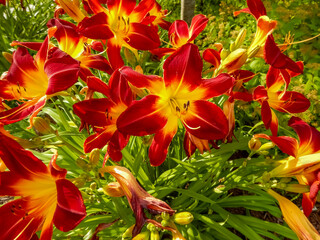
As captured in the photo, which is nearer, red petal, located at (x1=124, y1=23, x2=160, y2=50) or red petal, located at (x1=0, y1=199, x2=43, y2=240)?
red petal, located at (x1=0, y1=199, x2=43, y2=240)

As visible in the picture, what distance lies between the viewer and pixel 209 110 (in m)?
0.89

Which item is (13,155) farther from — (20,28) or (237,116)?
(20,28)

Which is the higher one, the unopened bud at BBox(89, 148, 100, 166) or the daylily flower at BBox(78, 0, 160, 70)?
the daylily flower at BBox(78, 0, 160, 70)

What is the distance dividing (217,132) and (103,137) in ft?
1.30

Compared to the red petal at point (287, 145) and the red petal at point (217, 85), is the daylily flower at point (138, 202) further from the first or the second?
the red petal at point (287, 145)

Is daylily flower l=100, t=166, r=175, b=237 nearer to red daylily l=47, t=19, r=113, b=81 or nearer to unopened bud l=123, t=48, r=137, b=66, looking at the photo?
red daylily l=47, t=19, r=113, b=81

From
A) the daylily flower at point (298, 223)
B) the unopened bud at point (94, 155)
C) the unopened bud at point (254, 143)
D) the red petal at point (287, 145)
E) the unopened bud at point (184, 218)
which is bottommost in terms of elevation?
the daylily flower at point (298, 223)

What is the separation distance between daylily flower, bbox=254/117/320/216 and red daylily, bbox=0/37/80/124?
761 mm

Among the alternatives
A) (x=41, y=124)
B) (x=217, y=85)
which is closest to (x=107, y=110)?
(x=41, y=124)

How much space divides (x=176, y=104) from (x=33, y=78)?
54 cm

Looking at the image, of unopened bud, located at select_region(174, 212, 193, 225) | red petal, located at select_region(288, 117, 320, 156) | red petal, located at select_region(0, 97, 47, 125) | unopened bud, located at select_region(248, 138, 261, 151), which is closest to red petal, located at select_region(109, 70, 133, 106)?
red petal, located at select_region(0, 97, 47, 125)

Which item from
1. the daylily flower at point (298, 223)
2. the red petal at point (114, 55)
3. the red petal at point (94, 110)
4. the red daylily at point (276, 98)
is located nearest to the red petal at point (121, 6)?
the red petal at point (114, 55)

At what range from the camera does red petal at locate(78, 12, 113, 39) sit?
97 centimetres

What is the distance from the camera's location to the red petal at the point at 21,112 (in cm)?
86
